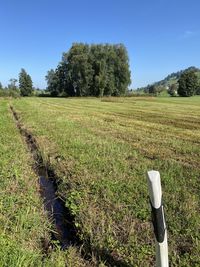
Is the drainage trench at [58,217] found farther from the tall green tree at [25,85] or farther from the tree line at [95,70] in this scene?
the tall green tree at [25,85]

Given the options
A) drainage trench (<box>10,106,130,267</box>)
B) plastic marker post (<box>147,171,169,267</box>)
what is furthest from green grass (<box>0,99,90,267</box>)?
plastic marker post (<box>147,171,169,267</box>)

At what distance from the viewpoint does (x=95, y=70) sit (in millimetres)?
70375

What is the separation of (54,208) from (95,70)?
6627 cm

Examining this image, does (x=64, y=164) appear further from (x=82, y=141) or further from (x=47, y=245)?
(x=47, y=245)

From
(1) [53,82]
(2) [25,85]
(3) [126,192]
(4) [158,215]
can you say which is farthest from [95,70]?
(4) [158,215]

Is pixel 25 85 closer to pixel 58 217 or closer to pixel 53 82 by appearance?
pixel 53 82

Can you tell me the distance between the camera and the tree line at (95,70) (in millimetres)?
68688

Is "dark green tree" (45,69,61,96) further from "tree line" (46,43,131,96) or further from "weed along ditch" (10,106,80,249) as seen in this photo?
"weed along ditch" (10,106,80,249)

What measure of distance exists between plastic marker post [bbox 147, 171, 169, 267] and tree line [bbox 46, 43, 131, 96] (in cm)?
6553

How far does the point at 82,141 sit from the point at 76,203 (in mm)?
5121

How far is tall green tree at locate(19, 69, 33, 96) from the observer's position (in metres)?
89.4

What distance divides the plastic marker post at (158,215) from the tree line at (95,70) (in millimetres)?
65528

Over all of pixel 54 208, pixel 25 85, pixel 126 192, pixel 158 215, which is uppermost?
pixel 158 215

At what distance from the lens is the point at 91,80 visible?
2719 inches
